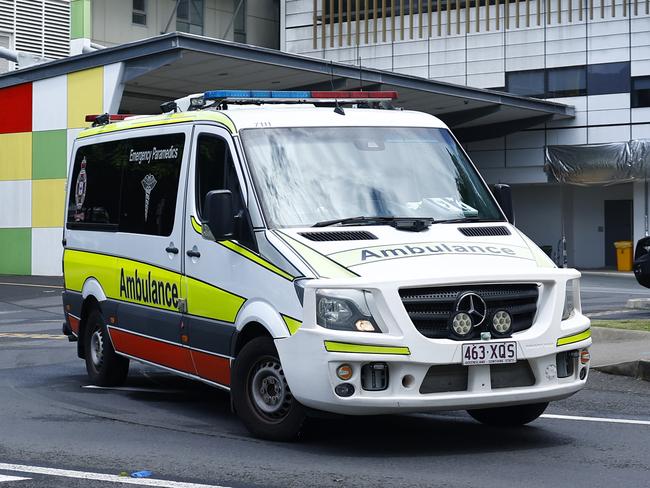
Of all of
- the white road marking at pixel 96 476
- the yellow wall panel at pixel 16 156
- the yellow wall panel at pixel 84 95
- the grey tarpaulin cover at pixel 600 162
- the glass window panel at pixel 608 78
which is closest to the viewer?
the white road marking at pixel 96 476

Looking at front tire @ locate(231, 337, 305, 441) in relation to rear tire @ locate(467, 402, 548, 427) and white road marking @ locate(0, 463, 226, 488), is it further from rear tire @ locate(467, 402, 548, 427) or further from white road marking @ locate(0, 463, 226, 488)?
rear tire @ locate(467, 402, 548, 427)

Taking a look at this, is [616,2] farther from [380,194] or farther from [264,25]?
[380,194]

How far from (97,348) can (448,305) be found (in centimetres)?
471

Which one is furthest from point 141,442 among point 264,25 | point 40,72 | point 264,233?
point 264,25

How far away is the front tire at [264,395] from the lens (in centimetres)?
808

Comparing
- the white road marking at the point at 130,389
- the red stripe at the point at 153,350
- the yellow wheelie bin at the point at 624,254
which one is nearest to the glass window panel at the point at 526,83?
the yellow wheelie bin at the point at 624,254

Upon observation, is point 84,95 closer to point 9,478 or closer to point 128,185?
point 128,185

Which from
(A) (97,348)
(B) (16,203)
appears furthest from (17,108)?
(A) (97,348)

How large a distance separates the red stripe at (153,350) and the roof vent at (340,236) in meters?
1.72

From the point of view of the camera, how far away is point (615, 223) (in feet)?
144

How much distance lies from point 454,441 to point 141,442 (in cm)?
206

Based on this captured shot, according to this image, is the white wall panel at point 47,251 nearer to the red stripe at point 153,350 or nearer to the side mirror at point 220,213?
the red stripe at point 153,350

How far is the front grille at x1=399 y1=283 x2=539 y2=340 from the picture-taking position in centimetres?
767

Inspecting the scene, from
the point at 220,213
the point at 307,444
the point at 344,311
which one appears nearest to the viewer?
the point at 344,311
